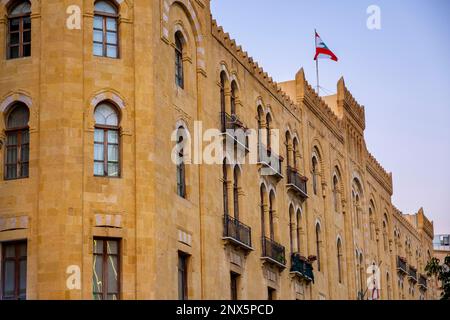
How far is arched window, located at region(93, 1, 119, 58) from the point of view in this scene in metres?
35.4

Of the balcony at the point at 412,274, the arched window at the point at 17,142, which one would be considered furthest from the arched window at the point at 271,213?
the balcony at the point at 412,274

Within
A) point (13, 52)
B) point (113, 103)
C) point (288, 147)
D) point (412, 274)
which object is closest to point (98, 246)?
point (113, 103)

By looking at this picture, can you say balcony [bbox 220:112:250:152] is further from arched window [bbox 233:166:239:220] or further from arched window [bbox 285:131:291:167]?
arched window [bbox 285:131:291:167]

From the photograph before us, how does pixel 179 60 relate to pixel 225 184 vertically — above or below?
above

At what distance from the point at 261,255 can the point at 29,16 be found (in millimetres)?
14340

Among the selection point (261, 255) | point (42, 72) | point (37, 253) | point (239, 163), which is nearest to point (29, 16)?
point (42, 72)

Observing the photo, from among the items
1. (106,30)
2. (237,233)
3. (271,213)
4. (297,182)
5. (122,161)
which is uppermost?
(106,30)

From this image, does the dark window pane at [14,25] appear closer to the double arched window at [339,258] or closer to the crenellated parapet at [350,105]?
the double arched window at [339,258]

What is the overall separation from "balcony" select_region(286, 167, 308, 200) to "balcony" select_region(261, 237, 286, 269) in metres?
3.34

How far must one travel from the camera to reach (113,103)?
34938mm

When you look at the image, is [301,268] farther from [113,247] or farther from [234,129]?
[113,247]

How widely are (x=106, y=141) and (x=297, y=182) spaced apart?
1642 centimetres

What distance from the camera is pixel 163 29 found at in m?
37.2

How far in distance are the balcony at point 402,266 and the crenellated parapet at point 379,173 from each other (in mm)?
4389
